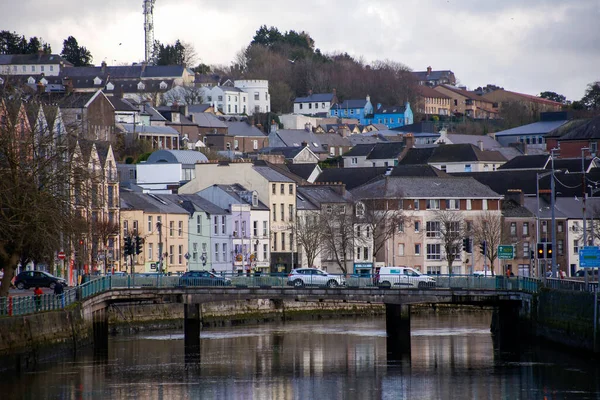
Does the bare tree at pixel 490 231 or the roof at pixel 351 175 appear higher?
the roof at pixel 351 175

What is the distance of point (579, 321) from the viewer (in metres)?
65.9

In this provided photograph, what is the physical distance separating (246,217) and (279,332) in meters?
29.9

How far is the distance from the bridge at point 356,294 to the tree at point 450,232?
42274 millimetres

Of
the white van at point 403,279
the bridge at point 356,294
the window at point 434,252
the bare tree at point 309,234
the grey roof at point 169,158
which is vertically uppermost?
the grey roof at point 169,158

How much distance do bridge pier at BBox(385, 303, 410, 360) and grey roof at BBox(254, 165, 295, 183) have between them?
42204mm

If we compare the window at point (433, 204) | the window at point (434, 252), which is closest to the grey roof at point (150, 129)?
the window at point (433, 204)

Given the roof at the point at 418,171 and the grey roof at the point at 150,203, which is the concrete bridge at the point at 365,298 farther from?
the roof at the point at 418,171

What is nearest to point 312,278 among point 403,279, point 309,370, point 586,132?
point 403,279

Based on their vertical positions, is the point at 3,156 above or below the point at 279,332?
above

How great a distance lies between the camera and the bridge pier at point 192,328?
74312 mm

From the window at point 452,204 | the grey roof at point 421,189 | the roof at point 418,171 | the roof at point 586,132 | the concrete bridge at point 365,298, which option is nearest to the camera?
the concrete bridge at point 365,298

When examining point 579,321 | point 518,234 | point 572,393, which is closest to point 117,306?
point 579,321

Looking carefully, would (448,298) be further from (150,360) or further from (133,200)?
(133,200)

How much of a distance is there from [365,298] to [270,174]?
145ft
